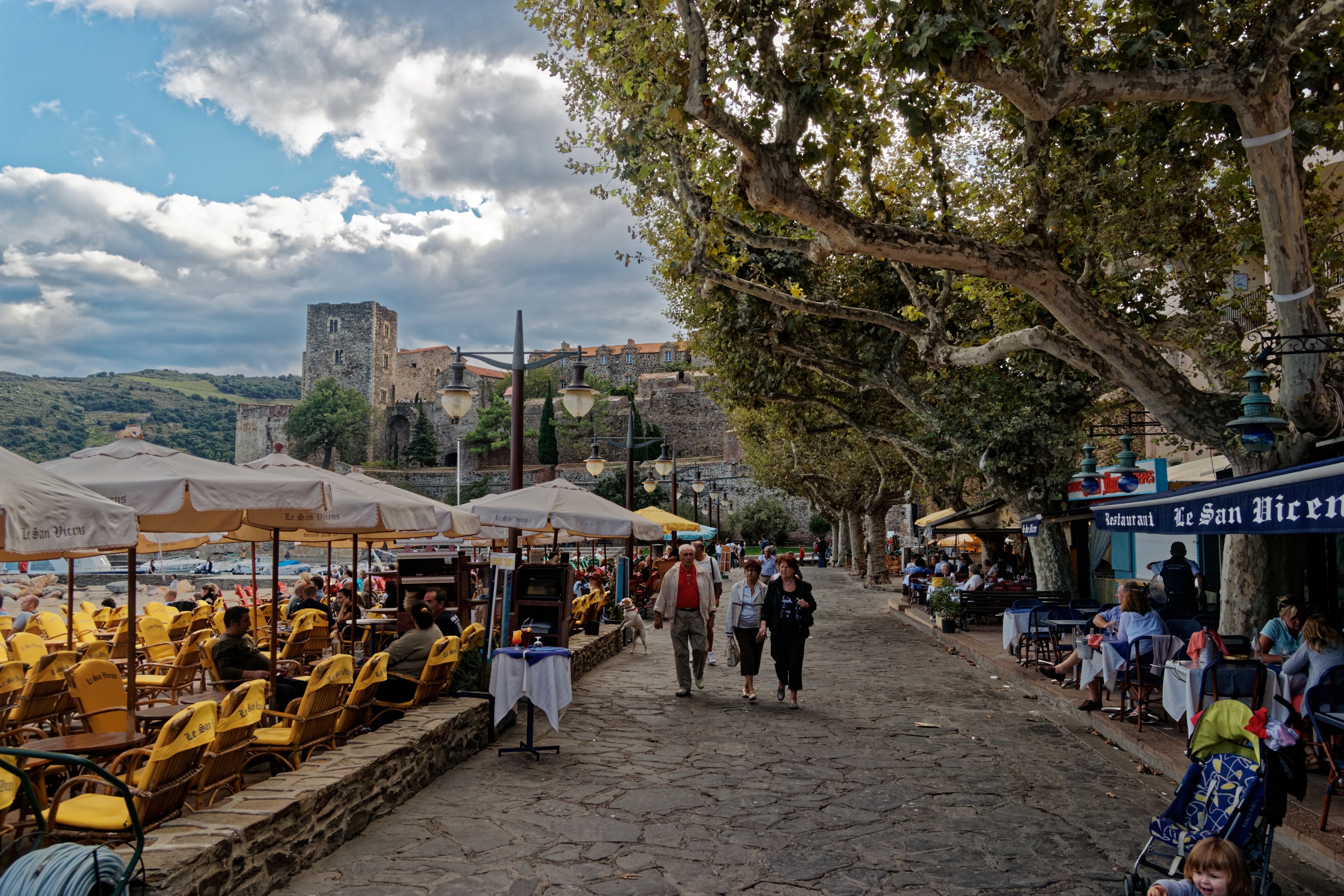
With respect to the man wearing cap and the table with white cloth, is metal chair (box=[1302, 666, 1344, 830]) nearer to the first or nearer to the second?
the table with white cloth

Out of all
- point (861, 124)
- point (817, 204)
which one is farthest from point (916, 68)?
point (861, 124)

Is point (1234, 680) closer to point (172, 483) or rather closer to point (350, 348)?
point (172, 483)

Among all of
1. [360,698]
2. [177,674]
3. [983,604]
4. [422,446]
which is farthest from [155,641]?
[422,446]

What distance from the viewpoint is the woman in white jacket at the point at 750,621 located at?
9.38m

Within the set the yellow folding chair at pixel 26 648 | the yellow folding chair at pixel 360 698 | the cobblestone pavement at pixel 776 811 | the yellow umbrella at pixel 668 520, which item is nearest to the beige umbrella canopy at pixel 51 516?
the cobblestone pavement at pixel 776 811

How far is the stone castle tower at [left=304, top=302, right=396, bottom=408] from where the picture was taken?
8581cm

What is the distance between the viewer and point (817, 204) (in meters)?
7.39

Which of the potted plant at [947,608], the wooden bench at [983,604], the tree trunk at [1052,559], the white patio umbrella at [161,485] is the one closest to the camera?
the white patio umbrella at [161,485]

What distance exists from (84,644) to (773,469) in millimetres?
31119

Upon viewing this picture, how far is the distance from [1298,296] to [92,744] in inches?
353

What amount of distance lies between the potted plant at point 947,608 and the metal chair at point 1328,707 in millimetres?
10156

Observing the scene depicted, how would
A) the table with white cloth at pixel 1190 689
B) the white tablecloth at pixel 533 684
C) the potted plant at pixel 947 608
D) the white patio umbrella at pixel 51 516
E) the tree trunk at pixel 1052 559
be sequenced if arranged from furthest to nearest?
the potted plant at pixel 947 608 < the tree trunk at pixel 1052 559 < the white tablecloth at pixel 533 684 < the table with white cloth at pixel 1190 689 < the white patio umbrella at pixel 51 516

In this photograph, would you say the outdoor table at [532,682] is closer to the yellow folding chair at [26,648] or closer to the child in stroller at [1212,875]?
the yellow folding chair at [26,648]

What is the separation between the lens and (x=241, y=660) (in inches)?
271
